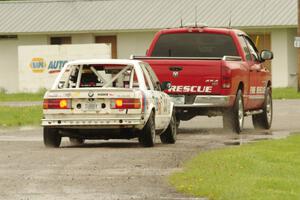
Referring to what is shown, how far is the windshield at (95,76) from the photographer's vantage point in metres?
18.6

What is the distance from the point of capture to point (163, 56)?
22922mm

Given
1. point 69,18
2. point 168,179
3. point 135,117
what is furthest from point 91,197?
point 69,18

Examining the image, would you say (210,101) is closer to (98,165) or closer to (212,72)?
(212,72)

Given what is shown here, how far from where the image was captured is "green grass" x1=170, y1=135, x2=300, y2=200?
447 inches

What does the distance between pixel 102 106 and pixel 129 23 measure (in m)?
32.5

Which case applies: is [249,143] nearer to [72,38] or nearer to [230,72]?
[230,72]

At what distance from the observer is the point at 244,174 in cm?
1312

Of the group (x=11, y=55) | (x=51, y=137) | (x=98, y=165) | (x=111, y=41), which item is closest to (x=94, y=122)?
(x=51, y=137)

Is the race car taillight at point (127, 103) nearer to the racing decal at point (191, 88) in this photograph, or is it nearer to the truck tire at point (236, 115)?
the racing decal at point (191, 88)

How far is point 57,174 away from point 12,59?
39598mm

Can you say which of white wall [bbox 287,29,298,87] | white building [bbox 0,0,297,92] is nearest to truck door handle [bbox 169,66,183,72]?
white building [bbox 0,0,297,92]

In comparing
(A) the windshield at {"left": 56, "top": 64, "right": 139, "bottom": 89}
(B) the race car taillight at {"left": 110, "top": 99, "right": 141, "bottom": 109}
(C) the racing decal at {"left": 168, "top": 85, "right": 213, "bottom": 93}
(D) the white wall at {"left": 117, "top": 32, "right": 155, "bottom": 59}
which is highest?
(D) the white wall at {"left": 117, "top": 32, "right": 155, "bottom": 59}

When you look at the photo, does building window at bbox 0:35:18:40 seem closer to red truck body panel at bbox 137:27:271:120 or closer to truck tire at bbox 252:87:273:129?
truck tire at bbox 252:87:273:129

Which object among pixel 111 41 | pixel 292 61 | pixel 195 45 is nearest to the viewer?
pixel 195 45
